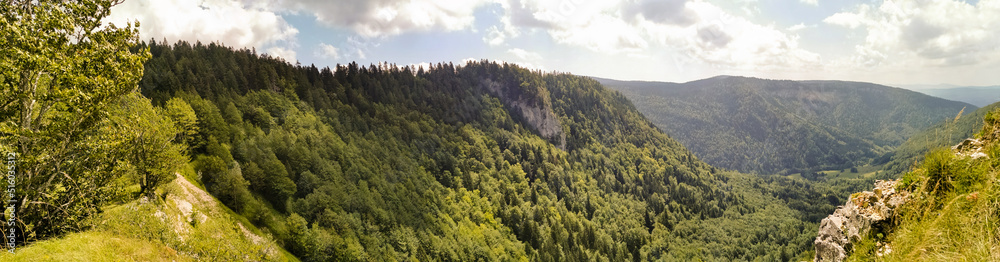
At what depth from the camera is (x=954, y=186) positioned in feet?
33.3

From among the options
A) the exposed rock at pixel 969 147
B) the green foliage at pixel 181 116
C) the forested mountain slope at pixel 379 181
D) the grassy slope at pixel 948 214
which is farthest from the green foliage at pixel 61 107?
the forested mountain slope at pixel 379 181

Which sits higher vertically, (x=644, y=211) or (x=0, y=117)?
(x=0, y=117)

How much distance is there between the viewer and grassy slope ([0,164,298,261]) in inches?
619

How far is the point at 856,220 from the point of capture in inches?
532

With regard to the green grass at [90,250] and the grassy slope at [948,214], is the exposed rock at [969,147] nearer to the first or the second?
the grassy slope at [948,214]

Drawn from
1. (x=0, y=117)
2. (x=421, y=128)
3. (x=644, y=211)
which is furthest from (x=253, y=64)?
(x=644, y=211)

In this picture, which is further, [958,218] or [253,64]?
[253,64]

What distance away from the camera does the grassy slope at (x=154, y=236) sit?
15711mm

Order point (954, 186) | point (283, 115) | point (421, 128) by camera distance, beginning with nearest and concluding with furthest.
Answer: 1. point (954, 186)
2. point (283, 115)
3. point (421, 128)

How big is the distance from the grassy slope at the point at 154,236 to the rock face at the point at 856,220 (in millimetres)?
29095

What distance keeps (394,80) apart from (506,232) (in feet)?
338

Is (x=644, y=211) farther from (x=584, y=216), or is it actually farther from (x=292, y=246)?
(x=292, y=246)

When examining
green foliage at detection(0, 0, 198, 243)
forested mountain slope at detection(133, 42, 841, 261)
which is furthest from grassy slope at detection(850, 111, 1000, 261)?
forested mountain slope at detection(133, 42, 841, 261)

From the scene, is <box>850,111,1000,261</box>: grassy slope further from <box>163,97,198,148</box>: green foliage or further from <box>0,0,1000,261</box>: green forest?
<box>163,97,198,148</box>: green foliage
